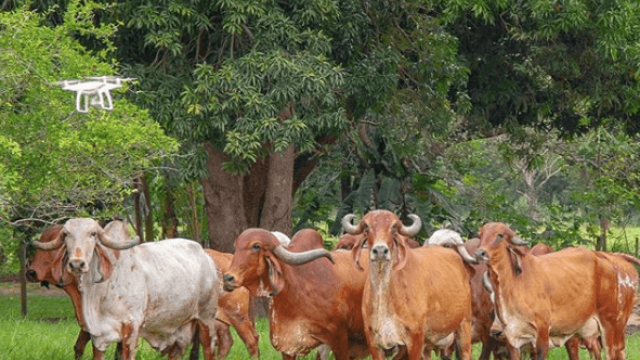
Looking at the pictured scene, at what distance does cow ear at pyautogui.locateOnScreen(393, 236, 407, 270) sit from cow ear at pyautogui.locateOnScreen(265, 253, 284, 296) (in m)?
1.14

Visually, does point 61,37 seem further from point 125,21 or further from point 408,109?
point 408,109

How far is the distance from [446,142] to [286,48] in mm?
10131

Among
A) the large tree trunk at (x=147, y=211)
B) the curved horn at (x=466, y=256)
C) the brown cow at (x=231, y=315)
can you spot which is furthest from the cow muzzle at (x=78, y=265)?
the large tree trunk at (x=147, y=211)

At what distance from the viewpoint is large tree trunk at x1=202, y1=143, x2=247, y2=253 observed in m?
21.2

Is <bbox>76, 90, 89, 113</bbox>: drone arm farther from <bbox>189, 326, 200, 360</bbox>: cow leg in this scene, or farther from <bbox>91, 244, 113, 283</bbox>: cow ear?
<bbox>189, 326, 200, 360</bbox>: cow leg

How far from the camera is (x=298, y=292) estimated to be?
12.2 m

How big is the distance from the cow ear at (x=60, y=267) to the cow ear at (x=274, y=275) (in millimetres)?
1890

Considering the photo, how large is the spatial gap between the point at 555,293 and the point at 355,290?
2062mm

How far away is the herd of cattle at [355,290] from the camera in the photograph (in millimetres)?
11719

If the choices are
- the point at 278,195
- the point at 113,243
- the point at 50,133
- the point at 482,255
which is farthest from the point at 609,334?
the point at 278,195

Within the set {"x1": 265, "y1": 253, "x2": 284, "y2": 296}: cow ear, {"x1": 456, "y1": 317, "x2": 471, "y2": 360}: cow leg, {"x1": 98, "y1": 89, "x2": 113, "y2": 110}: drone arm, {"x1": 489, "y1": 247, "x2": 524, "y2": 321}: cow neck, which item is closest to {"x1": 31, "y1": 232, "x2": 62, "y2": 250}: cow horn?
{"x1": 98, "y1": 89, "x2": 113, "y2": 110}: drone arm

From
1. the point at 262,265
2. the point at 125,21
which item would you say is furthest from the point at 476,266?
the point at 125,21

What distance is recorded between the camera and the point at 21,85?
12.6m

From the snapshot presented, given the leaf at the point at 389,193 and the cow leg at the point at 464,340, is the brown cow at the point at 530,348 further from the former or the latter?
the leaf at the point at 389,193
